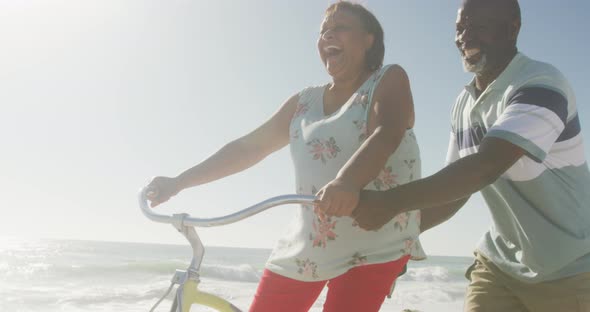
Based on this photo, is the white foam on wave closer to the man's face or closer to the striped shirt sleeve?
the man's face

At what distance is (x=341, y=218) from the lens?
6.55ft

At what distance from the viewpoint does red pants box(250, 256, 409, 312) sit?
1.94 m

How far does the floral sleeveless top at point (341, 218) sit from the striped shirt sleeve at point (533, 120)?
38 centimetres

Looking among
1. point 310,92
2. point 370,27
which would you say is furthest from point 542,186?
point 310,92

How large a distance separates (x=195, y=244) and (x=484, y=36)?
1344 millimetres

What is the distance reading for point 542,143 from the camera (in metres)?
1.74

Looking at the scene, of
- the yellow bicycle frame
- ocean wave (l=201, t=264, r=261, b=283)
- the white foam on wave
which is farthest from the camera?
the white foam on wave

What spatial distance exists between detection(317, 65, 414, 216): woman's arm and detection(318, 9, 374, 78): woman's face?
0.63 ft

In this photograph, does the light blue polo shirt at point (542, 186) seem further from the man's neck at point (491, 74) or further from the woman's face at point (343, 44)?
the woman's face at point (343, 44)

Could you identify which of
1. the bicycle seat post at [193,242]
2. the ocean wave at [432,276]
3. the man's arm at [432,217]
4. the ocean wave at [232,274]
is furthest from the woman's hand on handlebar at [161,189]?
the ocean wave at [432,276]

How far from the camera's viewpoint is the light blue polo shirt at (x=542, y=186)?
188 centimetres

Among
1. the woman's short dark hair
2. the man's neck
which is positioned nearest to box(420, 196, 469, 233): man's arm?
the man's neck

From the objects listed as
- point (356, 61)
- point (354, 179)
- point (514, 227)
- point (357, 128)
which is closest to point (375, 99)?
point (357, 128)

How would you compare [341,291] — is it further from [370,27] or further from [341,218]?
[370,27]
